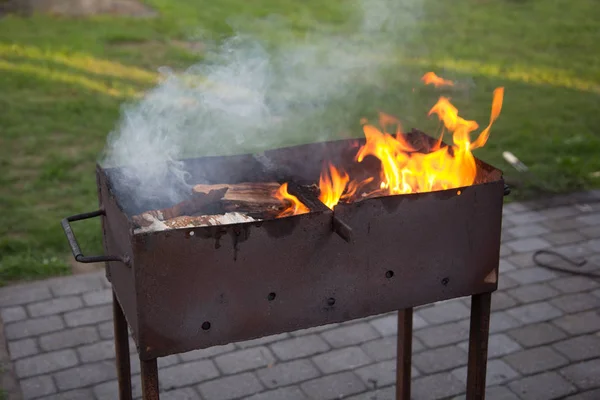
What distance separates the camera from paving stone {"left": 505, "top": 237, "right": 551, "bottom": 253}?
5.21 metres

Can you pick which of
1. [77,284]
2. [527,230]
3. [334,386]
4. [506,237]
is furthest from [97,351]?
[527,230]

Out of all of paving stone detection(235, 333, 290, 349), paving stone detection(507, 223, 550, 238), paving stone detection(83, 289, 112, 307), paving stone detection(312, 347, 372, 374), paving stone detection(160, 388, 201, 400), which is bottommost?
paving stone detection(160, 388, 201, 400)

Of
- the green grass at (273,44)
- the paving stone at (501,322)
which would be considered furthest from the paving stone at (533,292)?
the green grass at (273,44)

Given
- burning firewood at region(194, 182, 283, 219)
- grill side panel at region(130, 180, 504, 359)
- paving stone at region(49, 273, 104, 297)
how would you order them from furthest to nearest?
paving stone at region(49, 273, 104, 297) < burning firewood at region(194, 182, 283, 219) < grill side panel at region(130, 180, 504, 359)

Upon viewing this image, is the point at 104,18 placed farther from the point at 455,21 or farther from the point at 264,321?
the point at 264,321

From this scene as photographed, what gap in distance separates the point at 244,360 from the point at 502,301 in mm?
1625

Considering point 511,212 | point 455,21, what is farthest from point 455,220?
point 455,21

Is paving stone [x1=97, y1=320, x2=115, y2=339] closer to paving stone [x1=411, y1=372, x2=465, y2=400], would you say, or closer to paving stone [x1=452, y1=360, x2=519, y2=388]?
paving stone [x1=411, y1=372, x2=465, y2=400]

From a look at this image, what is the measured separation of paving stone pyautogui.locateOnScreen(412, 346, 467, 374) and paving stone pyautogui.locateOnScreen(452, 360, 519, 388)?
7cm

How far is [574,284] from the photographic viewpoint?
15.7ft

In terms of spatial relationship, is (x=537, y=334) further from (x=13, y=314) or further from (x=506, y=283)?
(x=13, y=314)

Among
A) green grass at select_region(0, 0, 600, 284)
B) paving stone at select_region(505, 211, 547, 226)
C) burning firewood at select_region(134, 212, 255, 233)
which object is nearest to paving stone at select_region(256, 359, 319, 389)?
burning firewood at select_region(134, 212, 255, 233)

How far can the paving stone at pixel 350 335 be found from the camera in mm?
4242

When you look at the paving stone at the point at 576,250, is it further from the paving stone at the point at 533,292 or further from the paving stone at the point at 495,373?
the paving stone at the point at 495,373
